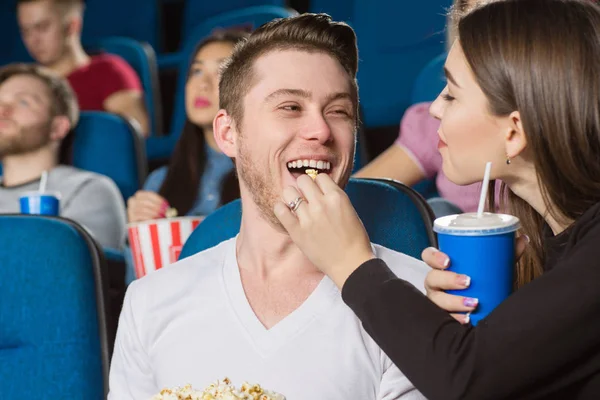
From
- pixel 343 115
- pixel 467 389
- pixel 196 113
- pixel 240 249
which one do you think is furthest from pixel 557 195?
pixel 196 113

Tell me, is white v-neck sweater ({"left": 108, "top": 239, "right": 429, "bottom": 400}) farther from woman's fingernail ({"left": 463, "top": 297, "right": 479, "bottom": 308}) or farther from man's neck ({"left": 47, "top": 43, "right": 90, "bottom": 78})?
man's neck ({"left": 47, "top": 43, "right": 90, "bottom": 78})

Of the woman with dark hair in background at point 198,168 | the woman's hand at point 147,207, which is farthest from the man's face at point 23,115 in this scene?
the woman's hand at point 147,207

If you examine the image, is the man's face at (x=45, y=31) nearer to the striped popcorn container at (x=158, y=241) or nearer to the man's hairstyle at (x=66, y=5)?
the man's hairstyle at (x=66, y=5)

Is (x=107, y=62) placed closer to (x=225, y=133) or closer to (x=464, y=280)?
(x=225, y=133)

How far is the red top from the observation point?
334cm

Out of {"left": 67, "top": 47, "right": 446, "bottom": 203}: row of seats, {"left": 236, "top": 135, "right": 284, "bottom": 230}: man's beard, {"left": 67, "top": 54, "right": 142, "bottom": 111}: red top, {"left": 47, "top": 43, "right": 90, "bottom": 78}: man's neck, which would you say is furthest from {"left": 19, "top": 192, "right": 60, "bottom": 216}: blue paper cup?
{"left": 47, "top": 43, "right": 90, "bottom": 78}: man's neck

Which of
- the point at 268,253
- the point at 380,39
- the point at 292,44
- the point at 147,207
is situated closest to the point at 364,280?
the point at 268,253

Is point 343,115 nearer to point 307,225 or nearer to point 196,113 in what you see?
point 307,225

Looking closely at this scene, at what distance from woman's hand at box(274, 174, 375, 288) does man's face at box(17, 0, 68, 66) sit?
2700 millimetres

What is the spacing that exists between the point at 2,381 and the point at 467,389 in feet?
2.75

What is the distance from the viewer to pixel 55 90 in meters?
2.70

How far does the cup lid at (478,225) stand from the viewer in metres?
0.87

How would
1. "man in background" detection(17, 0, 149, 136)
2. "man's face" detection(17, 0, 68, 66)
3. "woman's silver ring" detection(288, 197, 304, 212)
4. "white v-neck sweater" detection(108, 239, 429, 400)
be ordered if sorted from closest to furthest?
"woman's silver ring" detection(288, 197, 304, 212), "white v-neck sweater" detection(108, 239, 429, 400), "man in background" detection(17, 0, 149, 136), "man's face" detection(17, 0, 68, 66)

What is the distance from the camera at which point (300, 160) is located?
125 centimetres
